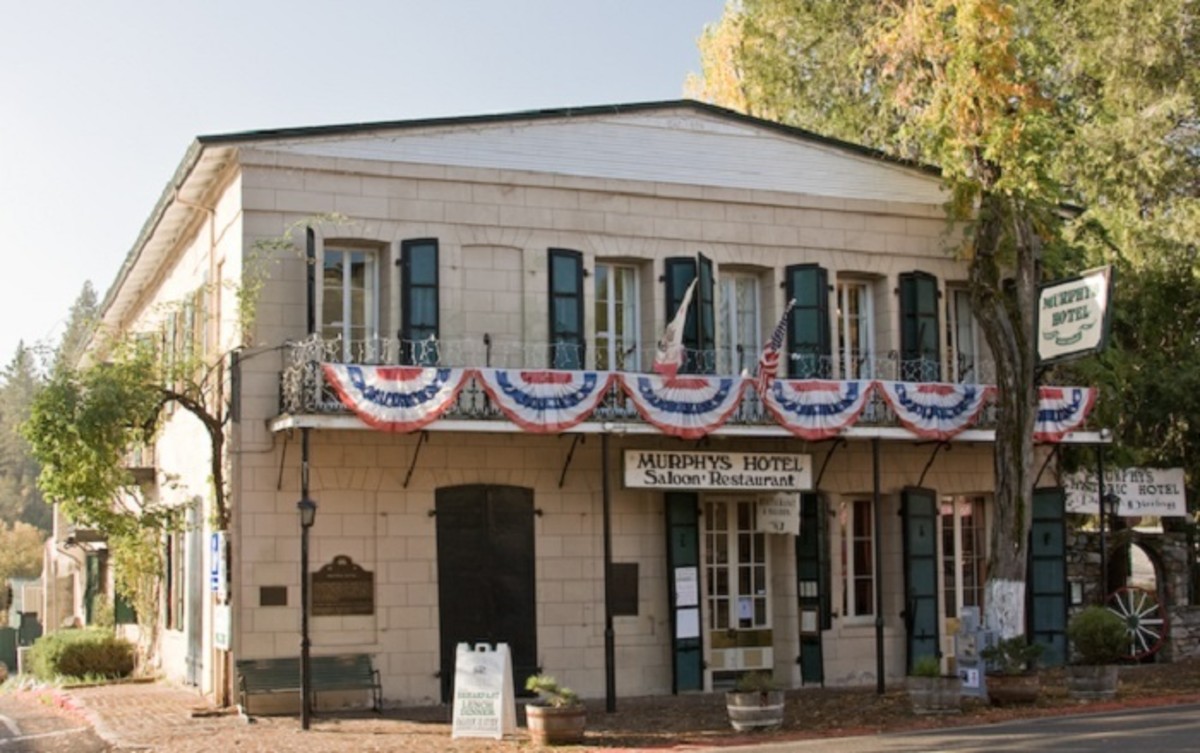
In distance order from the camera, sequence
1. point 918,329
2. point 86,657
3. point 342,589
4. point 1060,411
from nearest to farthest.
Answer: point 342,589
point 1060,411
point 918,329
point 86,657

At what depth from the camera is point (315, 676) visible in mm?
18453

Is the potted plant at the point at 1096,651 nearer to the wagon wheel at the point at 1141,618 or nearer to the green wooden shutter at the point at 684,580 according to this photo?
the wagon wheel at the point at 1141,618

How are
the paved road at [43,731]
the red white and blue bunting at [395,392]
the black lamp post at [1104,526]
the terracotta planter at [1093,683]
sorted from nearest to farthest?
the paved road at [43,731], the red white and blue bunting at [395,392], the terracotta planter at [1093,683], the black lamp post at [1104,526]

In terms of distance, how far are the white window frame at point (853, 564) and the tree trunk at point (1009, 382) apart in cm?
204

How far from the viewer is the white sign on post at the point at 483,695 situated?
16172 mm

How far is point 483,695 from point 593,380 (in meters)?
4.32

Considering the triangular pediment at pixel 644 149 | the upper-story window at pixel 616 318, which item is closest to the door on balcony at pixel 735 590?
the upper-story window at pixel 616 318

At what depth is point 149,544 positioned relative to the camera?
80.7ft

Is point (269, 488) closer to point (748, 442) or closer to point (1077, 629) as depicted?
point (748, 442)

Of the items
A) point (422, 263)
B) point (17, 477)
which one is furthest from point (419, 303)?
point (17, 477)

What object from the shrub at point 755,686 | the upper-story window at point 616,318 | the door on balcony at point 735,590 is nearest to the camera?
the shrub at point 755,686

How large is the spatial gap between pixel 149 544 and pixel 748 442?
9814mm

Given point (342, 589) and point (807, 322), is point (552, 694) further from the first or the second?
point (807, 322)

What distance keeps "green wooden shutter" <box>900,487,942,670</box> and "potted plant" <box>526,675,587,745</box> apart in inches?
299
